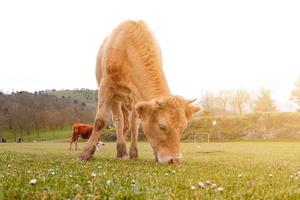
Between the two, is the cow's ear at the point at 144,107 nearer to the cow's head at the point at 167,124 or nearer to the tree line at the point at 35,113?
the cow's head at the point at 167,124

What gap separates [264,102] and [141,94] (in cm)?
9940

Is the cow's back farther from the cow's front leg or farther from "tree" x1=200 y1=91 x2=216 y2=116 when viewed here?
"tree" x1=200 y1=91 x2=216 y2=116

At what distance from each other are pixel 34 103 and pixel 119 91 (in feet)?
488

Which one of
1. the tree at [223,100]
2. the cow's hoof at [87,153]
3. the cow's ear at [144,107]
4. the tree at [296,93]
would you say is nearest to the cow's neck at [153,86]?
the cow's ear at [144,107]

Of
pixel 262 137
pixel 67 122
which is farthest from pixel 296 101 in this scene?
pixel 67 122

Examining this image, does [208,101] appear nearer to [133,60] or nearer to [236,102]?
[236,102]

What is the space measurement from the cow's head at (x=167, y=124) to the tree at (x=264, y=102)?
98.9 metres

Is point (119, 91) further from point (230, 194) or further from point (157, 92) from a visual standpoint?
point (230, 194)

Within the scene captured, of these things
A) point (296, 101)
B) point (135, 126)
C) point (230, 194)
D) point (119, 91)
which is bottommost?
point (230, 194)

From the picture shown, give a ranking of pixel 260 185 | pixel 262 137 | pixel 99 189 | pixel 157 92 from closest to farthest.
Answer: pixel 99 189, pixel 260 185, pixel 157 92, pixel 262 137

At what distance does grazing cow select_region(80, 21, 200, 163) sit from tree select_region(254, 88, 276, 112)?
95.9 m

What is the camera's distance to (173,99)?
10.2 meters

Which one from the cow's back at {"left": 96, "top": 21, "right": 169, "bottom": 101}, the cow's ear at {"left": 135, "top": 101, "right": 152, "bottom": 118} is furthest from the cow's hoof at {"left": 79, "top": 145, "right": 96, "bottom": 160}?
the cow's ear at {"left": 135, "top": 101, "right": 152, "bottom": 118}

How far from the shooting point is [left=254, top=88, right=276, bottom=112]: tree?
105 meters
